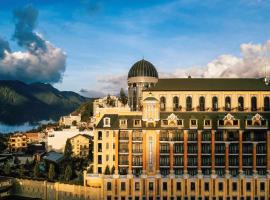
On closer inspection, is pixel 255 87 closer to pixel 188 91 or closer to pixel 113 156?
pixel 188 91

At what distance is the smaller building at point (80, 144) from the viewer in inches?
4734

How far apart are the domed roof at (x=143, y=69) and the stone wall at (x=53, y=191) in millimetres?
27656

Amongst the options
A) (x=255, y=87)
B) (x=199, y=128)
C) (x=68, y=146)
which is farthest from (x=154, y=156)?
(x=68, y=146)

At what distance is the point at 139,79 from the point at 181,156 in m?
21.8

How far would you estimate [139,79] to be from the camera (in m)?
92.5

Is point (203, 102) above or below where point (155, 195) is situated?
above

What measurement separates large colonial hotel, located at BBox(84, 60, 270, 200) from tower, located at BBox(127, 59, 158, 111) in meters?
11.0

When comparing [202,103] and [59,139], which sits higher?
[202,103]

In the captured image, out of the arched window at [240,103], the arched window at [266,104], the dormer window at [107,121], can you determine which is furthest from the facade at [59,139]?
the arched window at [266,104]

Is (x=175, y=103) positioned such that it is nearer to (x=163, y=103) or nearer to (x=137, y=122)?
(x=163, y=103)

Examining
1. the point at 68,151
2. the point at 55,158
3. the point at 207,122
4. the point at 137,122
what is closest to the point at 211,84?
the point at 207,122

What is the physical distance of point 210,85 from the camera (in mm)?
88562

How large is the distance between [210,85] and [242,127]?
43.3 ft

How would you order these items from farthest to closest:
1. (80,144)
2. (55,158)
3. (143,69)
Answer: (80,144) < (55,158) < (143,69)
